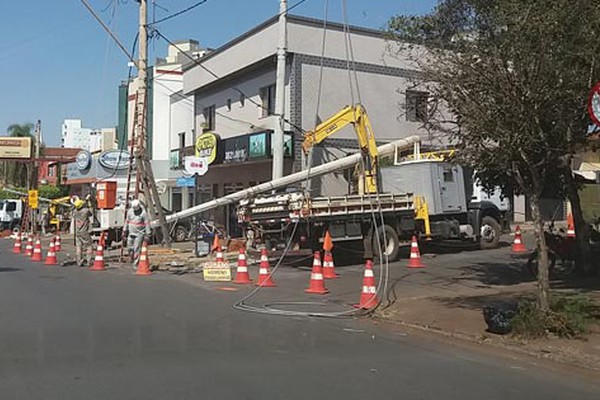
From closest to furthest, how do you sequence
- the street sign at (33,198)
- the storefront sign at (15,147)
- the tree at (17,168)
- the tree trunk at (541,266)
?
the tree trunk at (541,266)
the street sign at (33,198)
the storefront sign at (15,147)
the tree at (17,168)

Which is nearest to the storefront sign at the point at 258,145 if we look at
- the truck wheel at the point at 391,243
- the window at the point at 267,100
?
the window at the point at 267,100

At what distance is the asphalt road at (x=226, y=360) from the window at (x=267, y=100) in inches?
646

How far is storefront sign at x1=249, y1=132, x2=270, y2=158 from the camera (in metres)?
25.6

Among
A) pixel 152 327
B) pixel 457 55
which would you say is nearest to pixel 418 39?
pixel 457 55

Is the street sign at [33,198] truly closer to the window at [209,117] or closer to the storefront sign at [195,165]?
the window at [209,117]

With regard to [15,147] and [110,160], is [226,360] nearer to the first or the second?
[110,160]

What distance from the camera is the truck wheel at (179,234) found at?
30.6 meters

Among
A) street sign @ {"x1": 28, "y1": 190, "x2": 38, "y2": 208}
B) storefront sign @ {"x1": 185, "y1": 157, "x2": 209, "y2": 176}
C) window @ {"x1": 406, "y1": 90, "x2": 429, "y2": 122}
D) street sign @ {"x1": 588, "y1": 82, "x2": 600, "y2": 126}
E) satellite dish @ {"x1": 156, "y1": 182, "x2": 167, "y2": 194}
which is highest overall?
satellite dish @ {"x1": 156, "y1": 182, "x2": 167, "y2": 194}

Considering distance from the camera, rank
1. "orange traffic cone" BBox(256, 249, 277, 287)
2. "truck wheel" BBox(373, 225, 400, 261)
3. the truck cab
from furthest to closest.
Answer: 1. the truck cab
2. "truck wheel" BBox(373, 225, 400, 261)
3. "orange traffic cone" BBox(256, 249, 277, 287)

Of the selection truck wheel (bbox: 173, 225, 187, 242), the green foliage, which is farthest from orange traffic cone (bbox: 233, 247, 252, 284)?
truck wheel (bbox: 173, 225, 187, 242)

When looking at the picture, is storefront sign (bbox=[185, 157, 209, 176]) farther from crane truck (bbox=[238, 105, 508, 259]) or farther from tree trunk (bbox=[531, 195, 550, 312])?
tree trunk (bbox=[531, 195, 550, 312])

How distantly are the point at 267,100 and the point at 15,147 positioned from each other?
37.9 meters

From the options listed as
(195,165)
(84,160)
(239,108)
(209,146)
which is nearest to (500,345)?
(195,165)

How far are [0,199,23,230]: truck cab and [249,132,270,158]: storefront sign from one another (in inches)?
1136
